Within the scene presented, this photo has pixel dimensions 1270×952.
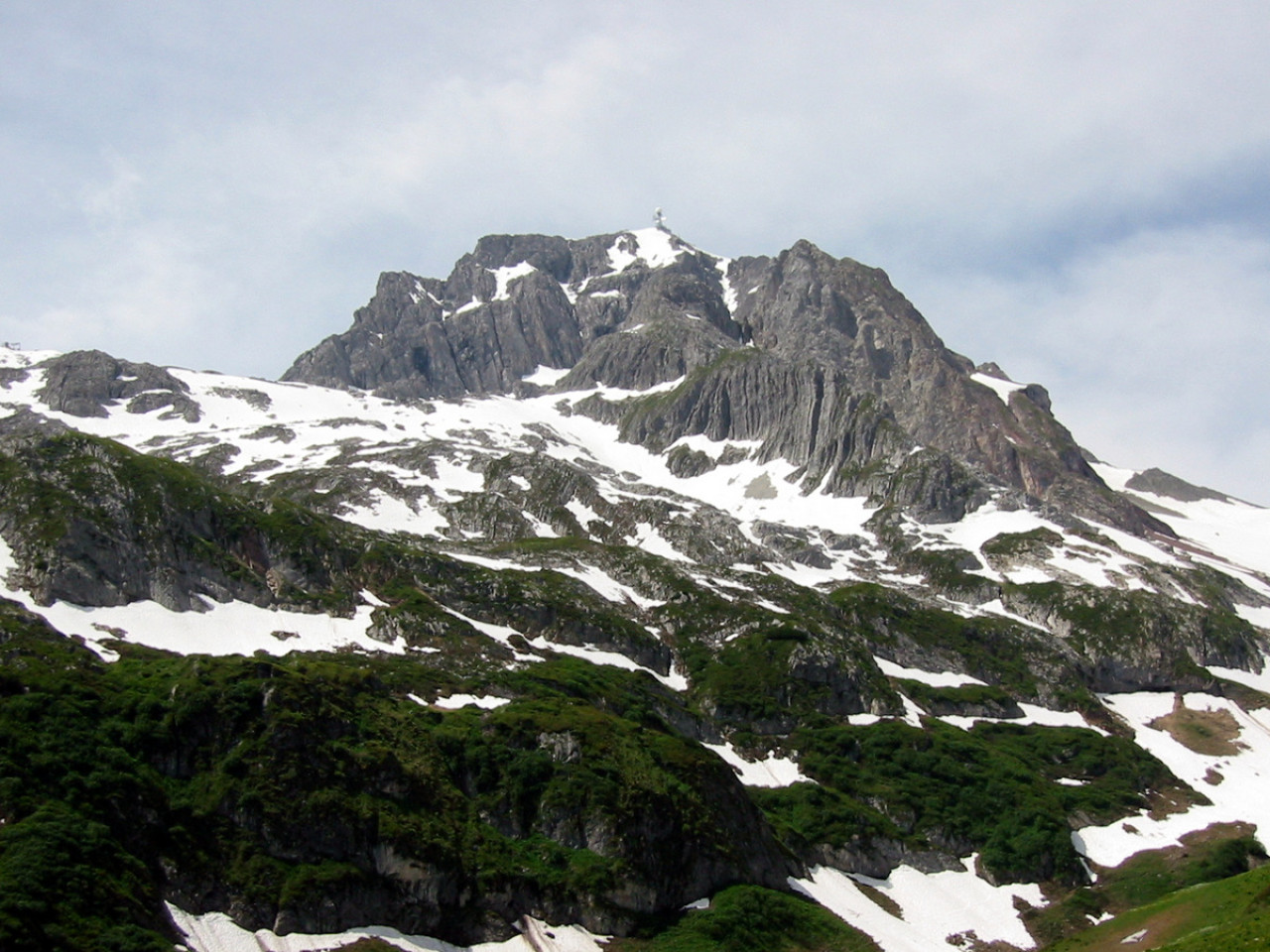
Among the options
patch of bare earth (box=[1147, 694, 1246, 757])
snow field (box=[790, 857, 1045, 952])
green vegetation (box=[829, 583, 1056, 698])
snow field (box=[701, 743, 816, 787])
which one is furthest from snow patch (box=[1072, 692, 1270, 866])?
snow field (box=[701, 743, 816, 787])

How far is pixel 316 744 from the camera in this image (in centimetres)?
7181

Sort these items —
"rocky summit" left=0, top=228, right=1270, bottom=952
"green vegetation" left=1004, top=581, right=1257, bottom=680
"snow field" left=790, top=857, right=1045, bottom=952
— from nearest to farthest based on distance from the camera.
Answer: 1. "rocky summit" left=0, top=228, right=1270, bottom=952
2. "snow field" left=790, top=857, right=1045, bottom=952
3. "green vegetation" left=1004, top=581, right=1257, bottom=680

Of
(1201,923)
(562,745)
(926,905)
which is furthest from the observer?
(926,905)

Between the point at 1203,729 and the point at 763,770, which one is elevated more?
the point at 1203,729

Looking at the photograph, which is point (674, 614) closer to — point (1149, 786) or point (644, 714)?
point (644, 714)

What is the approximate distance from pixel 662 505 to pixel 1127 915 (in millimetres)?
127397

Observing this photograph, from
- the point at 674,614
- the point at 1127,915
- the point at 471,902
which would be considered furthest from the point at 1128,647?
the point at 471,902

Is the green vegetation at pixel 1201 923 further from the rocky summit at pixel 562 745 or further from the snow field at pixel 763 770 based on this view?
the snow field at pixel 763 770

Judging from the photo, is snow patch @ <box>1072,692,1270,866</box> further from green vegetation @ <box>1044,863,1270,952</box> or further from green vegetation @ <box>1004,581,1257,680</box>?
green vegetation @ <box>1044,863,1270,952</box>

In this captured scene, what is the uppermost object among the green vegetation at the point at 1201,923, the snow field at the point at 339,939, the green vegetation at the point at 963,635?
the green vegetation at the point at 963,635

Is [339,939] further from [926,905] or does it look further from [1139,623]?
[1139,623]

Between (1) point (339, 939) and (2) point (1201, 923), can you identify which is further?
(2) point (1201, 923)

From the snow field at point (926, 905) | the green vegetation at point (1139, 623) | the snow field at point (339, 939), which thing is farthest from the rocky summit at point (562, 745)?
the green vegetation at point (1139, 623)

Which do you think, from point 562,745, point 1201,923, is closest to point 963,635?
point 562,745
